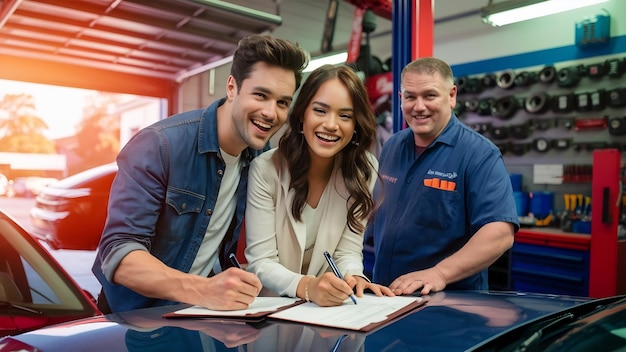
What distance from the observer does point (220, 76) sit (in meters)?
3.64

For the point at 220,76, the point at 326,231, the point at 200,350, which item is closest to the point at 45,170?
the point at 220,76

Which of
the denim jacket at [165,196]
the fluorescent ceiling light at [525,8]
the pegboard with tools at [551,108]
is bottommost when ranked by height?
the denim jacket at [165,196]

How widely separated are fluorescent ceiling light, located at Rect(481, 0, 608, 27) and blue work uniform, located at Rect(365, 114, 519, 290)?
8.74 feet

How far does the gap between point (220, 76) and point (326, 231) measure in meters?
2.51

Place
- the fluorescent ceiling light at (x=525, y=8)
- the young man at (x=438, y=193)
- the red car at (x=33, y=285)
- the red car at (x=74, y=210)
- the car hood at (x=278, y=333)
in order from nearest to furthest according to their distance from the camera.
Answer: the car hood at (x=278, y=333) < the red car at (x=33, y=285) < the young man at (x=438, y=193) < the red car at (x=74, y=210) < the fluorescent ceiling light at (x=525, y=8)

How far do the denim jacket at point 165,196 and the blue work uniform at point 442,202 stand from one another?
667mm

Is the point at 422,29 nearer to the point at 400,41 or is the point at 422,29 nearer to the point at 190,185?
the point at 400,41

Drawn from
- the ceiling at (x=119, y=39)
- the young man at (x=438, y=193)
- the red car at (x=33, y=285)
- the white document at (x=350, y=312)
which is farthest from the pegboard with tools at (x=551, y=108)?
the red car at (x=33, y=285)

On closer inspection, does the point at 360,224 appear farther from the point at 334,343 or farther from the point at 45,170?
the point at 45,170

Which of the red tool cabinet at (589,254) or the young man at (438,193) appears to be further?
the red tool cabinet at (589,254)

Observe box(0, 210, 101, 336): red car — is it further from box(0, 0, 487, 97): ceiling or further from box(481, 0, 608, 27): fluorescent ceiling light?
box(481, 0, 608, 27): fluorescent ceiling light

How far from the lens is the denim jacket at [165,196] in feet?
3.90

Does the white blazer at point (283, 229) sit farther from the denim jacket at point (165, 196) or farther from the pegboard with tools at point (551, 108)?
the pegboard with tools at point (551, 108)

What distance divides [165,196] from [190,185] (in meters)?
0.07
